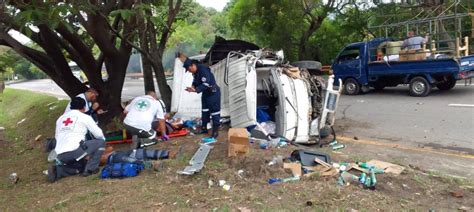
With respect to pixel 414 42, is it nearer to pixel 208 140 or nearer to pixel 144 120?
pixel 208 140

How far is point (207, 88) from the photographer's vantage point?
7.99m

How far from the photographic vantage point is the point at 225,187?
511 cm

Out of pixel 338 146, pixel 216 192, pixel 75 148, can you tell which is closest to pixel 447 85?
pixel 338 146

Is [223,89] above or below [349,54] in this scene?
below

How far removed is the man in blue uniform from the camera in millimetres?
7930

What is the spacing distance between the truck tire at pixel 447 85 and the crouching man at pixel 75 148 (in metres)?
11.3

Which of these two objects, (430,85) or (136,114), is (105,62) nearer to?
(136,114)

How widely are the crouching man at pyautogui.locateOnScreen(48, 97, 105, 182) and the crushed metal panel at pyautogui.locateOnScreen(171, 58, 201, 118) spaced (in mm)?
3727

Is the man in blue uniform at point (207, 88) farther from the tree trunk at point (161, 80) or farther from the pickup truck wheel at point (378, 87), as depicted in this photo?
the pickup truck wheel at point (378, 87)

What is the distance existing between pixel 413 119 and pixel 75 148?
23.3 feet

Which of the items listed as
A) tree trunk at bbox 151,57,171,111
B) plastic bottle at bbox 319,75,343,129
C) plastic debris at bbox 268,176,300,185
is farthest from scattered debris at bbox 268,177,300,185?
tree trunk at bbox 151,57,171,111

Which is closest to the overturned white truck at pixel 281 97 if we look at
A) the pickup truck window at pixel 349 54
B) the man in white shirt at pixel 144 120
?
the man in white shirt at pixel 144 120

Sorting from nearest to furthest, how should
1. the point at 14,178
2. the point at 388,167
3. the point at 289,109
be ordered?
the point at 388,167 < the point at 14,178 < the point at 289,109

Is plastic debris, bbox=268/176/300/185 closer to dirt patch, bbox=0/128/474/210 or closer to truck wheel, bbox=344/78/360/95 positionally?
dirt patch, bbox=0/128/474/210
